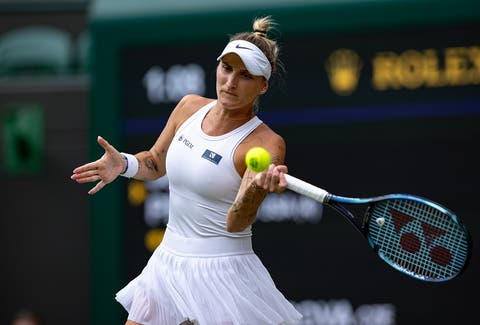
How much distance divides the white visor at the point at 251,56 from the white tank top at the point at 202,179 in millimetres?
251

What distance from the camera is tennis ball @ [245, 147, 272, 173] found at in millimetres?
4492

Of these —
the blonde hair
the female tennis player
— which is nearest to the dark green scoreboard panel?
the blonde hair

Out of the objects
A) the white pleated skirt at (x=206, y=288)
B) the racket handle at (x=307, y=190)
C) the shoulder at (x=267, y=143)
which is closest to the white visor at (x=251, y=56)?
the shoulder at (x=267, y=143)

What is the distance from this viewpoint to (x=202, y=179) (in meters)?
4.92

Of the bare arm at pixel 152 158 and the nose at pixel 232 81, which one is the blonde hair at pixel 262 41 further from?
the bare arm at pixel 152 158

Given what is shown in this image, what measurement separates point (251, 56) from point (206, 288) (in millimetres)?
980

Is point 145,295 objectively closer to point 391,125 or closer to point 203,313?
point 203,313

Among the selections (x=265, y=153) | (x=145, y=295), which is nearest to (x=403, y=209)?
(x=265, y=153)

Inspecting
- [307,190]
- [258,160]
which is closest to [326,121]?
[307,190]

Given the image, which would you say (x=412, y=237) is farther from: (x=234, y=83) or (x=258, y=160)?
(x=234, y=83)

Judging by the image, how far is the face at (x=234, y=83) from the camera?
4.91 meters

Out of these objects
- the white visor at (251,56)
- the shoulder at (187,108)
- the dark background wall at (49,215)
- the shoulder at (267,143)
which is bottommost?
the dark background wall at (49,215)

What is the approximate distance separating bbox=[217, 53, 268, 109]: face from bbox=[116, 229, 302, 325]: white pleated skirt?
0.58 meters

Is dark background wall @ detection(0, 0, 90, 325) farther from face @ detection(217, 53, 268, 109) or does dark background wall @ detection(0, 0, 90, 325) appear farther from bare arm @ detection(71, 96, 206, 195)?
face @ detection(217, 53, 268, 109)
